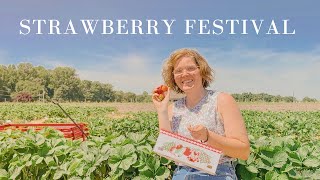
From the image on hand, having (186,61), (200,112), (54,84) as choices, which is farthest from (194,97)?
(54,84)

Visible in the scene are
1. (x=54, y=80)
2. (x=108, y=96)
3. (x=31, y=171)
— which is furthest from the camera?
(x=108, y=96)

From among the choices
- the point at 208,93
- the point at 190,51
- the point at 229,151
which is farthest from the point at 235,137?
the point at 190,51

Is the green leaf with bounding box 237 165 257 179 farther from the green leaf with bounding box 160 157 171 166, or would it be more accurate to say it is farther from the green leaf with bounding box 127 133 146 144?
the green leaf with bounding box 127 133 146 144

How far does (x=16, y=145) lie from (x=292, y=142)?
2216 millimetres

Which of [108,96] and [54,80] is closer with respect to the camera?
[54,80]

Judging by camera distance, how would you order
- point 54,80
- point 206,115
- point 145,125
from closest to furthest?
point 206,115 < point 145,125 < point 54,80

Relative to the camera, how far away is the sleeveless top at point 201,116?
2994mm

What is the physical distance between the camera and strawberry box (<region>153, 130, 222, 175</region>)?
2.76 metres

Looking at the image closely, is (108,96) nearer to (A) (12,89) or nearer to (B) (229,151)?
(A) (12,89)

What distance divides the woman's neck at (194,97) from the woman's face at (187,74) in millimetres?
38

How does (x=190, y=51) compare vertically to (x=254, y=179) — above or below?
above

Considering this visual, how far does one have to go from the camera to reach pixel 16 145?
13.7 feet

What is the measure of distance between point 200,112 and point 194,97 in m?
0.12

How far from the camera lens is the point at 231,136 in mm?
2850
